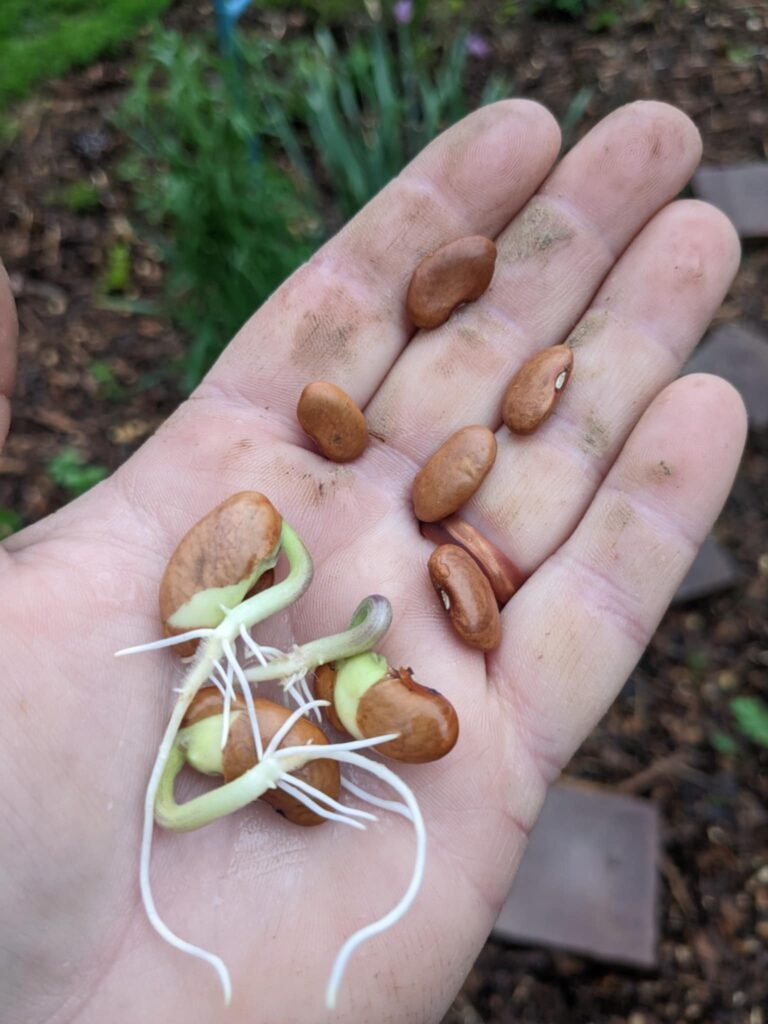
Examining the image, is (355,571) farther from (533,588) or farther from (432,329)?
(432,329)

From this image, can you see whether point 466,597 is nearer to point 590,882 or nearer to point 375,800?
point 375,800

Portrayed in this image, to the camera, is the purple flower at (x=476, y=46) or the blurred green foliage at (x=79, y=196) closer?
the blurred green foliage at (x=79, y=196)

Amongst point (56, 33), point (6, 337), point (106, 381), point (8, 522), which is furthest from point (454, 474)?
point (56, 33)

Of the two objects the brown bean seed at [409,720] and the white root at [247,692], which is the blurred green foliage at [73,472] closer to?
the white root at [247,692]

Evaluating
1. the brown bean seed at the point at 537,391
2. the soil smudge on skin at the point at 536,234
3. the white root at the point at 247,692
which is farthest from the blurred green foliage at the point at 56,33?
the white root at the point at 247,692

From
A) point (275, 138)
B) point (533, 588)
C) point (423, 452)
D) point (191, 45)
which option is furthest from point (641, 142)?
point (191, 45)
